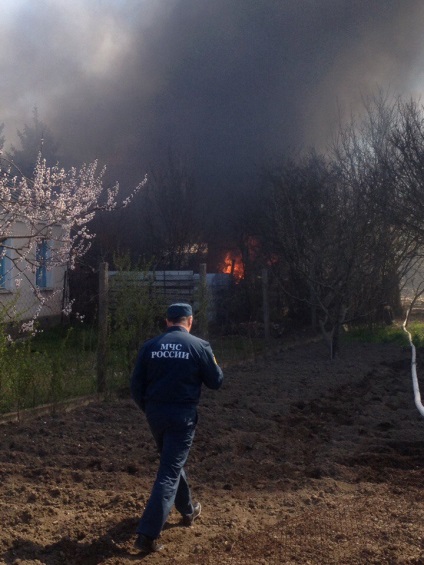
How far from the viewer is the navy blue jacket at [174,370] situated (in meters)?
4.64

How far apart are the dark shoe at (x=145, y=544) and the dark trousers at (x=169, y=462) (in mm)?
38

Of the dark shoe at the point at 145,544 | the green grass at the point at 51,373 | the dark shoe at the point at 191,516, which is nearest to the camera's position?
the dark shoe at the point at 145,544

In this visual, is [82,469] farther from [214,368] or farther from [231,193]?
[231,193]

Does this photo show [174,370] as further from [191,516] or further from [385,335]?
[385,335]

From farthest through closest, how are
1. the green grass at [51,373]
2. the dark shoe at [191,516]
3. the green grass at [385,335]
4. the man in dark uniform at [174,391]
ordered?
1. the green grass at [385,335]
2. the green grass at [51,373]
3. the dark shoe at [191,516]
4. the man in dark uniform at [174,391]

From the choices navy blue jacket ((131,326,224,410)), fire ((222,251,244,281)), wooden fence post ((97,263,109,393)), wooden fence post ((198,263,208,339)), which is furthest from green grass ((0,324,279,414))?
fire ((222,251,244,281))

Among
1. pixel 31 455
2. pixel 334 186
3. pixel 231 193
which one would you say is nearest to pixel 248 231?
pixel 231 193

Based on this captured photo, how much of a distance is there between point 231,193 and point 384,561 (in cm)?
1854

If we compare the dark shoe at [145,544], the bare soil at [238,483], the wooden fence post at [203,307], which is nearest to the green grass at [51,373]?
the bare soil at [238,483]

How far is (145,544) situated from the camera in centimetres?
432

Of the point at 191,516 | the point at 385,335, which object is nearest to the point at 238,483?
the point at 191,516

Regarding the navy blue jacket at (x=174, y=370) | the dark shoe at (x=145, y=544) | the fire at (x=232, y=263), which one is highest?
the fire at (x=232, y=263)

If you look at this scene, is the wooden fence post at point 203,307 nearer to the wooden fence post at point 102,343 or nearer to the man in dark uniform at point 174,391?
the wooden fence post at point 102,343

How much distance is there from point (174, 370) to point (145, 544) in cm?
104
